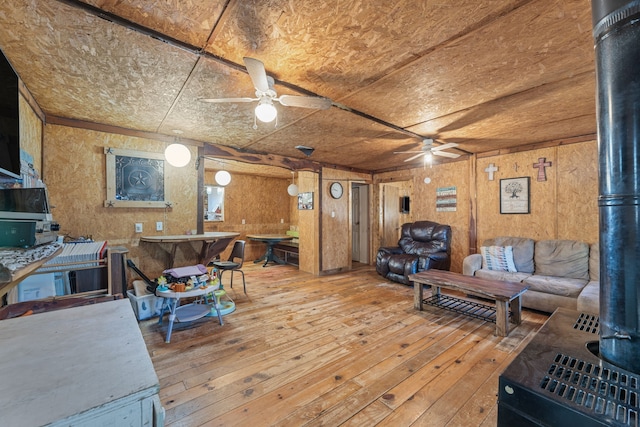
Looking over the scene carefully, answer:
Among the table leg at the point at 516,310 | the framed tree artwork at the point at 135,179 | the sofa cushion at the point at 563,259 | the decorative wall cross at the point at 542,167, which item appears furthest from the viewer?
the decorative wall cross at the point at 542,167

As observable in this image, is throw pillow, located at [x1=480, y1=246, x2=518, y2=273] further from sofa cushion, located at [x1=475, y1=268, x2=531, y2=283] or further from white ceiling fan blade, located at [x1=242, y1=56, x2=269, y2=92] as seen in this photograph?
white ceiling fan blade, located at [x1=242, y1=56, x2=269, y2=92]

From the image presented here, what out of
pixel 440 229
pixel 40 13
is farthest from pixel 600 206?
pixel 440 229

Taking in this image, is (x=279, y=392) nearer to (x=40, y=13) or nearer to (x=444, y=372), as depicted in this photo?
(x=444, y=372)

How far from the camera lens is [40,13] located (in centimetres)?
143

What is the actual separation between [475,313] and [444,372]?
149 cm

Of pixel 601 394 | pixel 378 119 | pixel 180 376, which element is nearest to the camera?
pixel 601 394

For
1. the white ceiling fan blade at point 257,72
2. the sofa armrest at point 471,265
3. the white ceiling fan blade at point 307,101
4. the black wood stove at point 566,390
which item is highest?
the white ceiling fan blade at point 257,72

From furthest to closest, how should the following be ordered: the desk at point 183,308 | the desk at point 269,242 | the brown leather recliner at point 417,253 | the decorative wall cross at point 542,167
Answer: the desk at point 269,242
the brown leather recliner at point 417,253
the decorative wall cross at point 542,167
the desk at point 183,308

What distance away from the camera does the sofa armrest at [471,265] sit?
152 inches

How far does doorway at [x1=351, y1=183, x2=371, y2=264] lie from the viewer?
6.51 metres

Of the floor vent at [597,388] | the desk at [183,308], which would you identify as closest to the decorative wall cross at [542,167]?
the floor vent at [597,388]

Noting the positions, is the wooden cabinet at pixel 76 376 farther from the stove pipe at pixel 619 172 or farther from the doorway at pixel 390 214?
the doorway at pixel 390 214

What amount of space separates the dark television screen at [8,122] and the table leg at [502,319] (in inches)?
149

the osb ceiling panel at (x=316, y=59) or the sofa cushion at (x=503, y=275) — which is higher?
the osb ceiling panel at (x=316, y=59)
